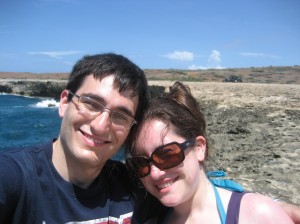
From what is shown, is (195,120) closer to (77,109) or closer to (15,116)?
(77,109)

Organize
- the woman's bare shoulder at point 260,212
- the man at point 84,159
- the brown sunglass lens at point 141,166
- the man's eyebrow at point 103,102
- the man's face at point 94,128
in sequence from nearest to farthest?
the man at point 84,159 < the woman's bare shoulder at point 260,212 < the man's face at point 94,128 < the man's eyebrow at point 103,102 < the brown sunglass lens at point 141,166

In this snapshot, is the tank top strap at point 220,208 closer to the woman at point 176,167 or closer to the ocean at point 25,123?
the woman at point 176,167

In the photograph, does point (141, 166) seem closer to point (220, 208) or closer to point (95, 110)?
point (95, 110)

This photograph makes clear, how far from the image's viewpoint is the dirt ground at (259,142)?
6004mm

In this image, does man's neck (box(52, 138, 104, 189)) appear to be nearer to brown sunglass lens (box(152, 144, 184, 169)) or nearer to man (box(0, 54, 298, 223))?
man (box(0, 54, 298, 223))

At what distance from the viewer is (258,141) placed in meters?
10.7

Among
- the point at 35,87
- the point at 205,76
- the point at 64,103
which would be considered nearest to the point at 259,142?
the point at 64,103

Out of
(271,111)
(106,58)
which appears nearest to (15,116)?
(271,111)

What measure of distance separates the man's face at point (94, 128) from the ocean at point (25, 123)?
21780mm

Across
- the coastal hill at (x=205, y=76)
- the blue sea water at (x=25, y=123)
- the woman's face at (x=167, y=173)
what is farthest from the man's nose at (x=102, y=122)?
the coastal hill at (x=205, y=76)

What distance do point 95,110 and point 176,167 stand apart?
79 cm

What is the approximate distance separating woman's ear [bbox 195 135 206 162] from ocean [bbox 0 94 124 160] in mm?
21872

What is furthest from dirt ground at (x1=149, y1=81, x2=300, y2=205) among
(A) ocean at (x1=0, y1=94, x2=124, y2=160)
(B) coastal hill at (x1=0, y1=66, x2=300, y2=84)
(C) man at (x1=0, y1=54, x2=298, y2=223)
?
(B) coastal hill at (x1=0, y1=66, x2=300, y2=84)

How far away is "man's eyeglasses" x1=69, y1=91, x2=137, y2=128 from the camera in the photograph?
2616 mm
